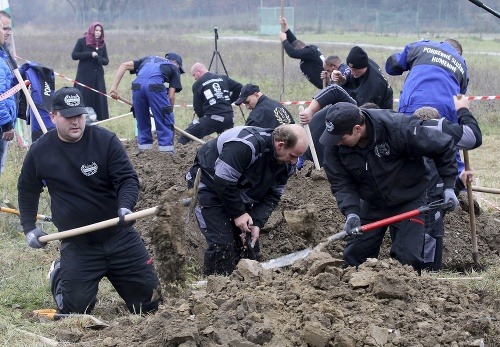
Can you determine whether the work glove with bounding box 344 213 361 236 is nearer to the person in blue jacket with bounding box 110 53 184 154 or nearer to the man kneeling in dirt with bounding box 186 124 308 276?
the man kneeling in dirt with bounding box 186 124 308 276

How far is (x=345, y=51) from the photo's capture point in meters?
33.1

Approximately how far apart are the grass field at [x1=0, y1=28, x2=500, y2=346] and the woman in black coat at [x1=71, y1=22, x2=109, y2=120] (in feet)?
3.41

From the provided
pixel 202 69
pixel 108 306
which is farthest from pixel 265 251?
pixel 202 69

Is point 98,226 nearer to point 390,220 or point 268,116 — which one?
point 390,220

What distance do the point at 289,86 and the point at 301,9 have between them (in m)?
37.9

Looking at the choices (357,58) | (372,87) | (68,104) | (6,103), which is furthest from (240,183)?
(6,103)

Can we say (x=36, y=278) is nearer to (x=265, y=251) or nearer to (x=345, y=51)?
(x=265, y=251)

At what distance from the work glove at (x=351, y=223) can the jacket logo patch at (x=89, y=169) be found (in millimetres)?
1990

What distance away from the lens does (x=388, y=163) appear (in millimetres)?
6324

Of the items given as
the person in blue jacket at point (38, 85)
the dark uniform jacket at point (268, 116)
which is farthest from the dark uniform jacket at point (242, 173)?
the person in blue jacket at point (38, 85)

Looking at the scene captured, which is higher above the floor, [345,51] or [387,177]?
[387,177]

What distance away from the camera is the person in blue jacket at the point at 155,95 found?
11.8 m

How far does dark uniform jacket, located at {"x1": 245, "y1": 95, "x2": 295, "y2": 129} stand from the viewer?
9.20 m

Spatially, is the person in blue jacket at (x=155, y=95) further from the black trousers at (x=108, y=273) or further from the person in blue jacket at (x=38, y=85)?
the black trousers at (x=108, y=273)
